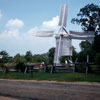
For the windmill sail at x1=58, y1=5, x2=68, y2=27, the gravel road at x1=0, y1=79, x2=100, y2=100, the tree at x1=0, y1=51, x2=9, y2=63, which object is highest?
the windmill sail at x1=58, y1=5, x2=68, y2=27

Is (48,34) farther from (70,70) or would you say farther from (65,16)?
(70,70)

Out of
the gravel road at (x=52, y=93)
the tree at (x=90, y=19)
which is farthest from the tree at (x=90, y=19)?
the gravel road at (x=52, y=93)

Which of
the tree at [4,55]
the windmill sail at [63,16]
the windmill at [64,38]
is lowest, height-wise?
the tree at [4,55]

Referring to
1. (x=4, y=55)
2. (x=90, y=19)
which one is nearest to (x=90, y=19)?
(x=90, y=19)

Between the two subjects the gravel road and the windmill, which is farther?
the windmill

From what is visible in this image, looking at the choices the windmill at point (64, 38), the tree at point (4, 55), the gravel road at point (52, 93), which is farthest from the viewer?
the windmill at point (64, 38)

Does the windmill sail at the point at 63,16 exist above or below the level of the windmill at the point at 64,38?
above

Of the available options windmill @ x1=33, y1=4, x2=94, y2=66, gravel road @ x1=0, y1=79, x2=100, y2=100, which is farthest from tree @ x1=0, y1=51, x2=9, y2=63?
gravel road @ x1=0, y1=79, x2=100, y2=100

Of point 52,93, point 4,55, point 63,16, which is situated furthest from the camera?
point 63,16

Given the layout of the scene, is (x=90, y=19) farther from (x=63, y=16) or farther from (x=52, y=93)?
(x=52, y=93)

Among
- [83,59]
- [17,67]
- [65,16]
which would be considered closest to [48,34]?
[65,16]

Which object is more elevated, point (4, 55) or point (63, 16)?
point (63, 16)

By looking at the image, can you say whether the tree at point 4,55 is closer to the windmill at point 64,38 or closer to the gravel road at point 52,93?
the windmill at point 64,38

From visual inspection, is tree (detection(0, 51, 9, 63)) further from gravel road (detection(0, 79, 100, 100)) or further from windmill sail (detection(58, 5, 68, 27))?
gravel road (detection(0, 79, 100, 100))
